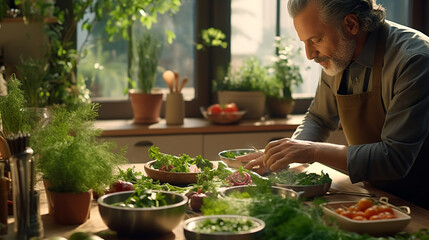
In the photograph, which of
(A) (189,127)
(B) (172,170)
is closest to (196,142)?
(A) (189,127)

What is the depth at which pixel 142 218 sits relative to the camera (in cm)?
175

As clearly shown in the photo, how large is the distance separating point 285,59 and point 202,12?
2.38 ft

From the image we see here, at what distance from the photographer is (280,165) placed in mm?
2434

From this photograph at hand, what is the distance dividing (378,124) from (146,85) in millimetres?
1992

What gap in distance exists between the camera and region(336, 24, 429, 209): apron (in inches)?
107

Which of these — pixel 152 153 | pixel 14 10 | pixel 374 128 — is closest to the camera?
pixel 152 153

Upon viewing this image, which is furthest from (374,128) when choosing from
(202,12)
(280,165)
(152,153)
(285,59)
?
(202,12)

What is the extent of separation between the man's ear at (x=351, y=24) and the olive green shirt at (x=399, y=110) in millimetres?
84

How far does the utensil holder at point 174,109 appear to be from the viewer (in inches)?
169

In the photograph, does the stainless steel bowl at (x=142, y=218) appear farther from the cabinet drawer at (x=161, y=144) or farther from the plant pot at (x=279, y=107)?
the plant pot at (x=279, y=107)

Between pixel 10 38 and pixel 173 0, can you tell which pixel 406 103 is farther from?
pixel 10 38

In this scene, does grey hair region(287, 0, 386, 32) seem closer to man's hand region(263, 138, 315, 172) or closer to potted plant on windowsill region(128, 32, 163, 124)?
man's hand region(263, 138, 315, 172)

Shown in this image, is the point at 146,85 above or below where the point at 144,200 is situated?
above

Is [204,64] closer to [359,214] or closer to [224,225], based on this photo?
[359,214]
